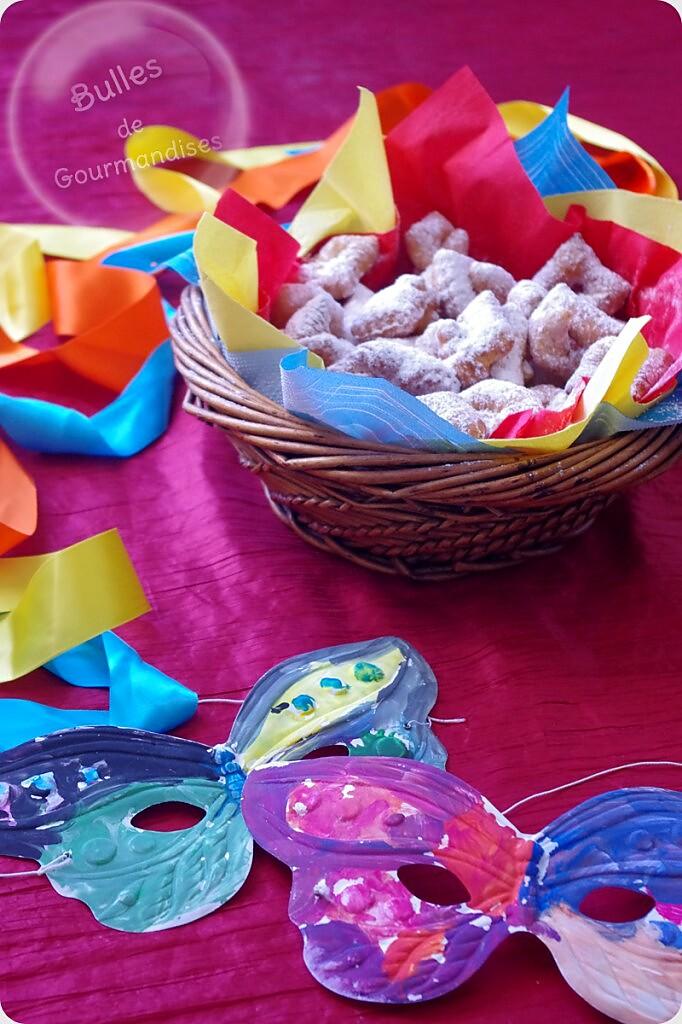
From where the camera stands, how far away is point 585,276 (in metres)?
0.84

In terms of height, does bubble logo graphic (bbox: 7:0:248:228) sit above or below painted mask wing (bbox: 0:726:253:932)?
above

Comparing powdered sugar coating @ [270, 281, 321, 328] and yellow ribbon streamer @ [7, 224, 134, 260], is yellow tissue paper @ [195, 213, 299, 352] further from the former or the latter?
yellow ribbon streamer @ [7, 224, 134, 260]

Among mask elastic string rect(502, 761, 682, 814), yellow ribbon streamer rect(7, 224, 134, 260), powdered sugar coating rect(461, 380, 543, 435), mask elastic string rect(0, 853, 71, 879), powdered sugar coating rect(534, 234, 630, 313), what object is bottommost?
mask elastic string rect(0, 853, 71, 879)

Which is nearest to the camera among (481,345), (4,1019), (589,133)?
(4,1019)

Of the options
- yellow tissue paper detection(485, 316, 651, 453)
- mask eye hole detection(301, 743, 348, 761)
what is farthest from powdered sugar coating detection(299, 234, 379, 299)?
mask eye hole detection(301, 743, 348, 761)

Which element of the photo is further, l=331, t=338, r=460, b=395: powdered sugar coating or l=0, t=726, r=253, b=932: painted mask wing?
l=331, t=338, r=460, b=395: powdered sugar coating

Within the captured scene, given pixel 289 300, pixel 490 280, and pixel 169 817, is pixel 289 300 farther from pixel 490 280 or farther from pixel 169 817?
pixel 169 817

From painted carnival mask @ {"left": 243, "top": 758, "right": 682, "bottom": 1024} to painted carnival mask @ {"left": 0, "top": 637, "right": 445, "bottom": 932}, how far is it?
1.1 inches

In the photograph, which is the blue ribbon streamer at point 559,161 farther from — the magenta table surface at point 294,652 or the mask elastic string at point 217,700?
the mask elastic string at point 217,700

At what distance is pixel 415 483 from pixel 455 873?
217 mm

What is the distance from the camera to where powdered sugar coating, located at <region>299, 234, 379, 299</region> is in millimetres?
828

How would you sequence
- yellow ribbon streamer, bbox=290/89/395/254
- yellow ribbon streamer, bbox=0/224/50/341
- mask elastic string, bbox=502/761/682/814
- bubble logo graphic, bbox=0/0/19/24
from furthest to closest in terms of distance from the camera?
bubble logo graphic, bbox=0/0/19/24, yellow ribbon streamer, bbox=0/224/50/341, yellow ribbon streamer, bbox=290/89/395/254, mask elastic string, bbox=502/761/682/814

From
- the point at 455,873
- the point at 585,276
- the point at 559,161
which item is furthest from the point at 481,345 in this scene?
the point at 455,873

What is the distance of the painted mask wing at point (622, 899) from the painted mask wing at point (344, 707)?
0.32 feet
